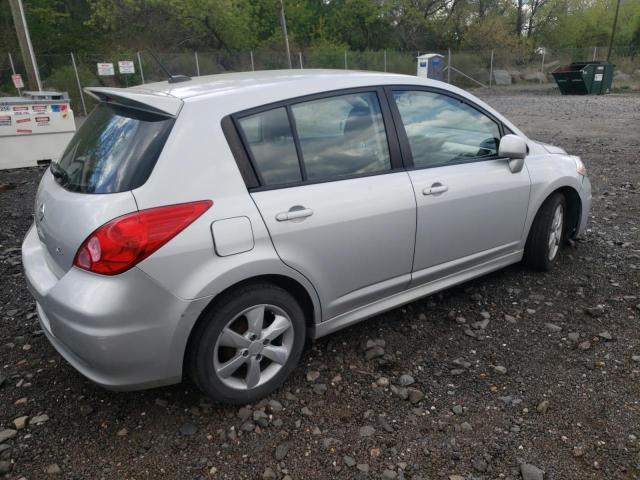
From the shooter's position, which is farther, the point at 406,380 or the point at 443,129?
the point at 443,129

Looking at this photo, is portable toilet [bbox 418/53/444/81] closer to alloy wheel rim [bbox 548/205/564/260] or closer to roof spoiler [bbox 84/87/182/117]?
alloy wheel rim [bbox 548/205/564/260]

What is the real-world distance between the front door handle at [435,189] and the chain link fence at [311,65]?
1896 centimetres

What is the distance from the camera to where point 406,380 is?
9.77 feet

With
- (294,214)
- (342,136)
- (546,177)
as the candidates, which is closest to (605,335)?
(546,177)

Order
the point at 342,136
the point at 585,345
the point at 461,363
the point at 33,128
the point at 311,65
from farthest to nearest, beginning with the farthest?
1. the point at 311,65
2. the point at 33,128
3. the point at 585,345
4. the point at 461,363
5. the point at 342,136

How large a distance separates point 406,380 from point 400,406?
23 centimetres

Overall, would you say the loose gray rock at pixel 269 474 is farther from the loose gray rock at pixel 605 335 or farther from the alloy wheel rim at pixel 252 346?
the loose gray rock at pixel 605 335

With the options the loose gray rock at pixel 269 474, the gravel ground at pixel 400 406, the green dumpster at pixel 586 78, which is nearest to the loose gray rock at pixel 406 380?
the gravel ground at pixel 400 406

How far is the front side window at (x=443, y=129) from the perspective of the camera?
326cm

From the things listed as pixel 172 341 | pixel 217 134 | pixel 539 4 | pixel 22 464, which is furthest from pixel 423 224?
pixel 539 4

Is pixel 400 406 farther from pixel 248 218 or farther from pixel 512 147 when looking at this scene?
pixel 512 147

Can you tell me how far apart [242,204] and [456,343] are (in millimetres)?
1755

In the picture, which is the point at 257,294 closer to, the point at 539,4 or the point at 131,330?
the point at 131,330

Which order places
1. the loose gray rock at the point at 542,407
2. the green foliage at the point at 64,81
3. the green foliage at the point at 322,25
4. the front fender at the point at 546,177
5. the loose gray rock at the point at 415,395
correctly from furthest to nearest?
the green foliage at the point at 322,25 → the green foliage at the point at 64,81 → the front fender at the point at 546,177 → the loose gray rock at the point at 415,395 → the loose gray rock at the point at 542,407
